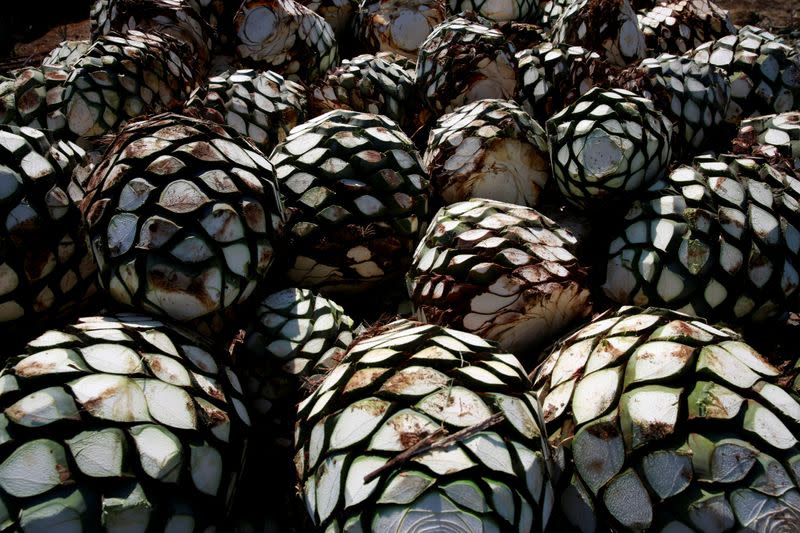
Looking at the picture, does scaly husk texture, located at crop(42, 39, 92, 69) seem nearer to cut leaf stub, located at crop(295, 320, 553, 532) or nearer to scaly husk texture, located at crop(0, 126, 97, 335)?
scaly husk texture, located at crop(0, 126, 97, 335)

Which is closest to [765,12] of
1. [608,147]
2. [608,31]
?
[608,31]

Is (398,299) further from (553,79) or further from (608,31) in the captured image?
(608,31)

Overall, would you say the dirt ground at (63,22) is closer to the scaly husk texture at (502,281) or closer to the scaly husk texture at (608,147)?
the scaly husk texture at (608,147)

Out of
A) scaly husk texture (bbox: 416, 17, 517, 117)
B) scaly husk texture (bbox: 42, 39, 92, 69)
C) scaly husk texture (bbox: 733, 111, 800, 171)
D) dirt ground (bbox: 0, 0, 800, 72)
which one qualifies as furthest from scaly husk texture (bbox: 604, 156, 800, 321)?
dirt ground (bbox: 0, 0, 800, 72)

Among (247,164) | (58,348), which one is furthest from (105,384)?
(247,164)

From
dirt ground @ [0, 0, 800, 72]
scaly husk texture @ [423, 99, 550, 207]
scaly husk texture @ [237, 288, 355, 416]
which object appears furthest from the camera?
dirt ground @ [0, 0, 800, 72]

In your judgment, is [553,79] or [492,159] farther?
[553,79]

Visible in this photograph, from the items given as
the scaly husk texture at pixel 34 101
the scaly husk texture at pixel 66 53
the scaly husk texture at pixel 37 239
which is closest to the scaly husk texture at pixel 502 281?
the scaly husk texture at pixel 37 239

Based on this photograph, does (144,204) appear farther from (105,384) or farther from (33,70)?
(33,70)
